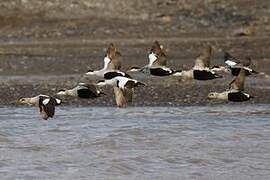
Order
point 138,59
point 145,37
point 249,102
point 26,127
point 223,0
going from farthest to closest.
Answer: point 223,0
point 145,37
point 138,59
point 249,102
point 26,127

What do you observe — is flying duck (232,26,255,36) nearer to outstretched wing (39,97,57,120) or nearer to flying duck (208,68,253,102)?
flying duck (208,68,253,102)

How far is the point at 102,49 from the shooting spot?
21.0 metres

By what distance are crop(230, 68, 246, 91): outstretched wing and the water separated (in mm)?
451

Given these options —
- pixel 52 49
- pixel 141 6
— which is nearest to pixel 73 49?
pixel 52 49

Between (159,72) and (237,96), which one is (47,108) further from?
(237,96)

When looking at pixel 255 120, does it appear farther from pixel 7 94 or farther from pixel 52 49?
pixel 52 49

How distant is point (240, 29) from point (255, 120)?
11722 millimetres

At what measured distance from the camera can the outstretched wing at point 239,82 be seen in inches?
452

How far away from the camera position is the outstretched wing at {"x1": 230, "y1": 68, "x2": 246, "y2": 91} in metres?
11.5

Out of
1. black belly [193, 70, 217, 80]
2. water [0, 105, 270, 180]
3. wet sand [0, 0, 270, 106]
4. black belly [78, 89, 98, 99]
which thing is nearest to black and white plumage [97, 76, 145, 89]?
black belly [78, 89, 98, 99]

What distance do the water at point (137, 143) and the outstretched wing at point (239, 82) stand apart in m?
0.45

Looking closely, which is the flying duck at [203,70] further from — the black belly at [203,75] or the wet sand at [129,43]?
the wet sand at [129,43]

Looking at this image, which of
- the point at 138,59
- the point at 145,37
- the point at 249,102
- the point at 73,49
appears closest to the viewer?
the point at 249,102

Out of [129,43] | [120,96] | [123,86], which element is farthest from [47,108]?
[129,43]
